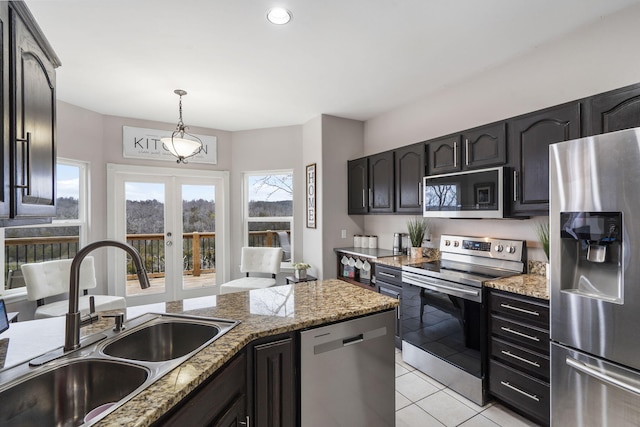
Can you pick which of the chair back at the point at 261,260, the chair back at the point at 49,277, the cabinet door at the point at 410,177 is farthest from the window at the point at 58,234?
the cabinet door at the point at 410,177

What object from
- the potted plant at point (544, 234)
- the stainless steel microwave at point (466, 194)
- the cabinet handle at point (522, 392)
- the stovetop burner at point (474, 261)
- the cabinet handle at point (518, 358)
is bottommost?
the cabinet handle at point (522, 392)

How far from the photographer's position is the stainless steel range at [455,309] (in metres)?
2.27

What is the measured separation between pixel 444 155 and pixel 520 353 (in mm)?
1713

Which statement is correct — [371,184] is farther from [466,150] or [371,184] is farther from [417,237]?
[466,150]

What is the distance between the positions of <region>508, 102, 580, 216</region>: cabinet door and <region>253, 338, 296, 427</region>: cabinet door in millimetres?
1961

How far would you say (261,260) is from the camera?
428cm

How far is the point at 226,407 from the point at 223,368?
152 millimetres

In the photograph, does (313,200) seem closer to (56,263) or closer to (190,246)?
(190,246)

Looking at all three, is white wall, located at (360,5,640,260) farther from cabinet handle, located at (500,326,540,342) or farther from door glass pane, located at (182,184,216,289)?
door glass pane, located at (182,184,216,289)

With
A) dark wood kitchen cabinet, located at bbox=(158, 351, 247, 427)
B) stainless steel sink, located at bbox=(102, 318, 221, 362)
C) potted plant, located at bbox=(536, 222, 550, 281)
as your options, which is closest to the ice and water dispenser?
potted plant, located at bbox=(536, 222, 550, 281)

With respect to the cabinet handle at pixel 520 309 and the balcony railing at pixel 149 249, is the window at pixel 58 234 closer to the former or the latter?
the balcony railing at pixel 149 249

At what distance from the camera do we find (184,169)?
442 cm

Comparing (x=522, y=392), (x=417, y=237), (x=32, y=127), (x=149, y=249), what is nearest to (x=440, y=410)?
(x=522, y=392)

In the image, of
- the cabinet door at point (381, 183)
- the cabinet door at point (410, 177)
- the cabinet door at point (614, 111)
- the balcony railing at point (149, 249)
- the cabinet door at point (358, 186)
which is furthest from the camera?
the cabinet door at point (358, 186)
